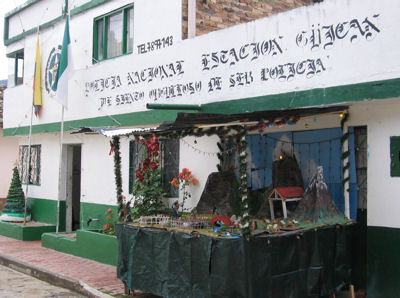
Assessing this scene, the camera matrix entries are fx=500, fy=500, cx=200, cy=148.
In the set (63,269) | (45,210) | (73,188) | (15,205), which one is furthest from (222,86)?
(15,205)

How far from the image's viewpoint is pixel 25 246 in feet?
43.0

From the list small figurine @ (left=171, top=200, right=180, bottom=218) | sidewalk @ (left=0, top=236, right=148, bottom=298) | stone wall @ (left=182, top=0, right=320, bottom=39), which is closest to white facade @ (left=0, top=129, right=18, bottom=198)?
sidewalk @ (left=0, top=236, right=148, bottom=298)

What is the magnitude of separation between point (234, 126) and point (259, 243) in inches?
63.3

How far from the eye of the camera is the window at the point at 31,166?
16109 mm

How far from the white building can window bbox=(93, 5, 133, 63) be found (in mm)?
25

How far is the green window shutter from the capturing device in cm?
697

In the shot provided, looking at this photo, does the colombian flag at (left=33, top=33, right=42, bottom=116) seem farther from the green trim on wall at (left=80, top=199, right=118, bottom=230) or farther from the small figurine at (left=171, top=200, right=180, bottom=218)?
the small figurine at (left=171, top=200, right=180, bottom=218)

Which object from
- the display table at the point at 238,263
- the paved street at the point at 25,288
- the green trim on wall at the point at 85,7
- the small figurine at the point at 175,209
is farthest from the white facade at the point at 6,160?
the display table at the point at 238,263

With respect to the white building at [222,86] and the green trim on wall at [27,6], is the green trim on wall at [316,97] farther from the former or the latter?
the green trim on wall at [27,6]

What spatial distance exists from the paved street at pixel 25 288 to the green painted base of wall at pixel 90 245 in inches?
52.7

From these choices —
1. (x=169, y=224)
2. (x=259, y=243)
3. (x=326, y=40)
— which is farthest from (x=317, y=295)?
(x=326, y=40)

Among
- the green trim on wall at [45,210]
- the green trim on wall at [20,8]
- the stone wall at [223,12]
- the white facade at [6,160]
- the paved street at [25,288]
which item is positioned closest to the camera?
the paved street at [25,288]

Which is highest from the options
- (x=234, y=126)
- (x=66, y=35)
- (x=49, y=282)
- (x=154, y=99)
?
(x=66, y=35)

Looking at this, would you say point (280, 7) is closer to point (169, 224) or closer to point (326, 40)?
point (326, 40)
